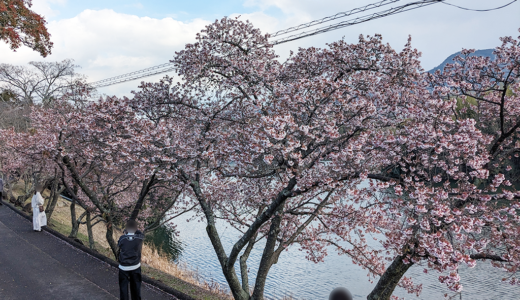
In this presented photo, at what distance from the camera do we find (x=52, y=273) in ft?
27.1

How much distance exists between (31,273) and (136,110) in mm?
4335

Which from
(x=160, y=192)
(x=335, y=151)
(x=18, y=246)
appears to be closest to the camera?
(x=335, y=151)

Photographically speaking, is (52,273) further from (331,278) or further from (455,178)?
(331,278)

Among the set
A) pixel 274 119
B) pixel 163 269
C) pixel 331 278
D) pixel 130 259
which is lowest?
pixel 163 269

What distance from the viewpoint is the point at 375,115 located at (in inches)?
227

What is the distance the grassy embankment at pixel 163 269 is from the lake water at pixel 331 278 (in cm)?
106

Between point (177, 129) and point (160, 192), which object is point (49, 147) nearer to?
point (177, 129)

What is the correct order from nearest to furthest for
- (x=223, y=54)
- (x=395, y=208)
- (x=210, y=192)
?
1. (x=395, y=208)
2. (x=223, y=54)
3. (x=210, y=192)

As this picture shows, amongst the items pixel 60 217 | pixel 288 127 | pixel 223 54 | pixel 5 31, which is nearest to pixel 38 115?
pixel 5 31

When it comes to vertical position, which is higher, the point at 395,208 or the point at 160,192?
the point at 395,208

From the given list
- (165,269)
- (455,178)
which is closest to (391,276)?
(455,178)

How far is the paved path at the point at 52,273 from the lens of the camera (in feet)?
23.2

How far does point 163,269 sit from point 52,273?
227 inches

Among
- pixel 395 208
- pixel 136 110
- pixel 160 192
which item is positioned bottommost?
pixel 160 192
